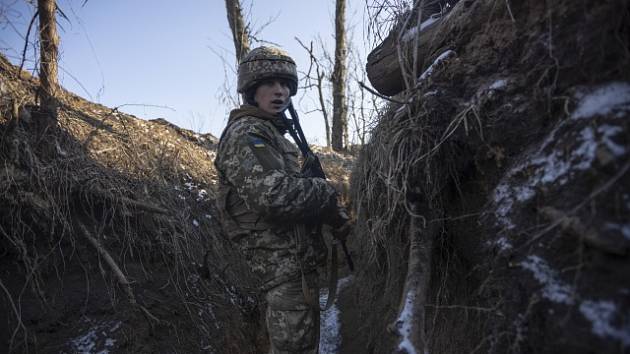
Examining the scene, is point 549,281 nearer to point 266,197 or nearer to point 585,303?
point 585,303

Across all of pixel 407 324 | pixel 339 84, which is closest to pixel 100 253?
pixel 407 324

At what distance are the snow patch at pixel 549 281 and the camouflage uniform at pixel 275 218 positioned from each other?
130 cm

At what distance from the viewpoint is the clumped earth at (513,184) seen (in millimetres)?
1142

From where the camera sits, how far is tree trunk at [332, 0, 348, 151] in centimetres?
968

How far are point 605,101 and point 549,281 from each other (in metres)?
0.66

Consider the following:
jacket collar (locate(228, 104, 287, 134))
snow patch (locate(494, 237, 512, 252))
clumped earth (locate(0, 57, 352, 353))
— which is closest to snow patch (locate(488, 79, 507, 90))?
snow patch (locate(494, 237, 512, 252))

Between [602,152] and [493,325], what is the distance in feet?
2.38

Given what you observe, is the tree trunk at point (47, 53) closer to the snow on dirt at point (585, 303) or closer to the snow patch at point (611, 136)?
the snow on dirt at point (585, 303)

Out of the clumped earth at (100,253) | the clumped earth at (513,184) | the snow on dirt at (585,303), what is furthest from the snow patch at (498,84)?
the clumped earth at (100,253)

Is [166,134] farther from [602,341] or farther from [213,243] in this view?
[602,341]

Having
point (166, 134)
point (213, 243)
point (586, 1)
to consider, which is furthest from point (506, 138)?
point (166, 134)

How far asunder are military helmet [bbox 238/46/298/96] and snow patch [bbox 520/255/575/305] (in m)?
2.12

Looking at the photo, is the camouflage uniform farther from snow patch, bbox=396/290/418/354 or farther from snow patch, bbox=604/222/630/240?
snow patch, bbox=604/222/630/240

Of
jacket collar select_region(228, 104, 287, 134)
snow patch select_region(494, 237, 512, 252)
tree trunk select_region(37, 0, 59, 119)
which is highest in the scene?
tree trunk select_region(37, 0, 59, 119)
